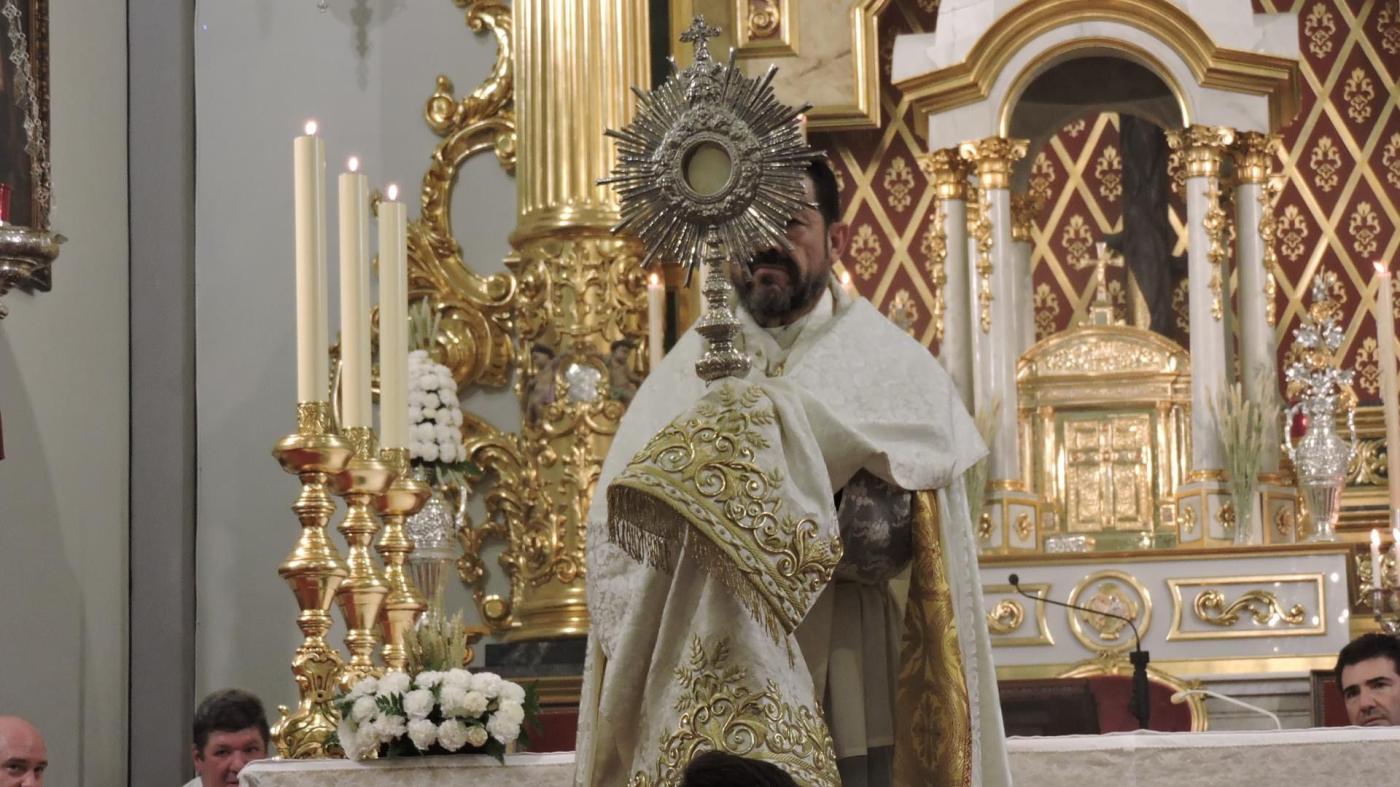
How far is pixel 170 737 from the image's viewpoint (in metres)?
7.37

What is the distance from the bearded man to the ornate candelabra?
360 centimetres

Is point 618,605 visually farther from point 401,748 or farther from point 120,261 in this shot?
point 120,261

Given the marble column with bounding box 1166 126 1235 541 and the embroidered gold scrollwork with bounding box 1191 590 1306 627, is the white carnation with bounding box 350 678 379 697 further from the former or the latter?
the marble column with bounding box 1166 126 1235 541

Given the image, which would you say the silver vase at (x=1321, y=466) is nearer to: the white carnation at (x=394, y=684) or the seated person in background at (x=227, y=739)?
the seated person in background at (x=227, y=739)

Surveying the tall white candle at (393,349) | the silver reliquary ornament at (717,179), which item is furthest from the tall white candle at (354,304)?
the silver reliquary ornament at (717,179)

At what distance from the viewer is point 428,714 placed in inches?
180

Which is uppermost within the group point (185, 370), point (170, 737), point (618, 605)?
point (185, 370)

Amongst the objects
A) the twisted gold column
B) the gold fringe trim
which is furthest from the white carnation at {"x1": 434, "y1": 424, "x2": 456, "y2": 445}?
the gold fringe trim

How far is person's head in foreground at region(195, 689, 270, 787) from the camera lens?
18.9 ft

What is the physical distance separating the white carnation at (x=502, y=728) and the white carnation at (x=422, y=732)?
12 cm

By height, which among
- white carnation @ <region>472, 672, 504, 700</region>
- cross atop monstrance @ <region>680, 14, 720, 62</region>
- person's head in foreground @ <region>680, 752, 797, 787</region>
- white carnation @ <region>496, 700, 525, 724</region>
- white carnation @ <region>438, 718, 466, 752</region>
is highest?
cross atop monstrance @ <region>680, 14, 720, 62</region>

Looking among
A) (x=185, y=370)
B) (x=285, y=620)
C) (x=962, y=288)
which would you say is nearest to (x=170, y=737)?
(x=285, y=620)

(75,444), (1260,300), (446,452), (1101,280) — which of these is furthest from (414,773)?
(1101,280)

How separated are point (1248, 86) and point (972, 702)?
4.16 meters
